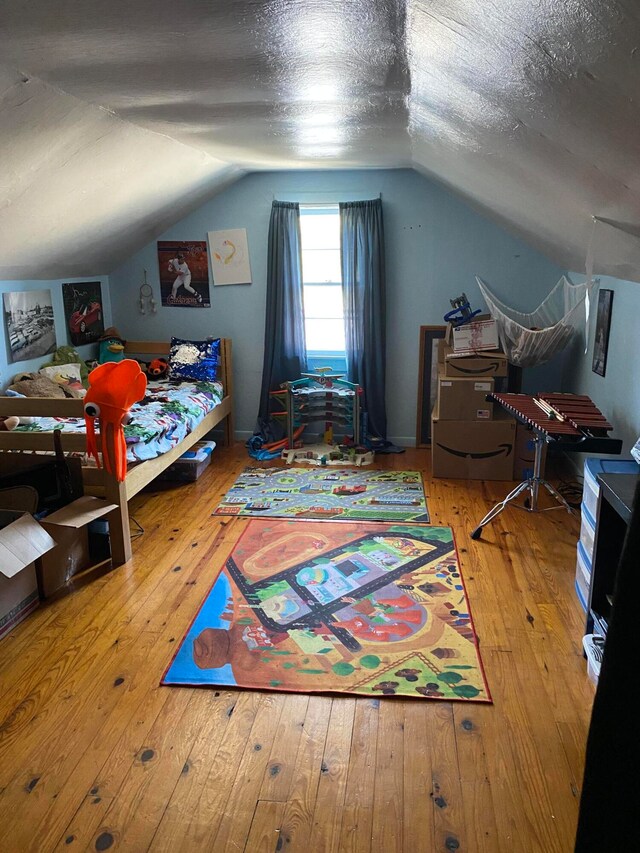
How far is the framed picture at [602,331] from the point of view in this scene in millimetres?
3773

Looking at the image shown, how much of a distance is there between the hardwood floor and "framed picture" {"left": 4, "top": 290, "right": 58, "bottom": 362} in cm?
191

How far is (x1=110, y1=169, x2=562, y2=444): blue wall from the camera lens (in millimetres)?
4996

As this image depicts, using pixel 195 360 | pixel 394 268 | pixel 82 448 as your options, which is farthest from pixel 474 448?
pixel 82 448

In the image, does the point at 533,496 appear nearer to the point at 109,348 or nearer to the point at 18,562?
the point at 18,562

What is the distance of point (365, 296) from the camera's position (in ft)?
16.7

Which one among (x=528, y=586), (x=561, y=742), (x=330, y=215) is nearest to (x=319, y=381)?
(x=330, y=215)

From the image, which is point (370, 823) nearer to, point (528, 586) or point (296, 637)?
point (296, 637)

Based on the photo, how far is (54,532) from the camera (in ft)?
9.84

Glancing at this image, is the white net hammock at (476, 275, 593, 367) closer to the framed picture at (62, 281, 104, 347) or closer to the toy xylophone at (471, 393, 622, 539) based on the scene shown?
the toy xylophone at (471, 393, 622, 539)

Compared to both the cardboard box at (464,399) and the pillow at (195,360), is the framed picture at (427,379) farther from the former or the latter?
the pillow at (195,360)

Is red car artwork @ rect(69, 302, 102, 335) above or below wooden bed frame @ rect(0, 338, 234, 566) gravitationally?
above

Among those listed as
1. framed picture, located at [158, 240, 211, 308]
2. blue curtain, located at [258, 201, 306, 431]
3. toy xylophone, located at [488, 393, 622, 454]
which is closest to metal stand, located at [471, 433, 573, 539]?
toy xylophone, located at [488, 393, 622, 454]

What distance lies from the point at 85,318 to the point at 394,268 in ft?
8.06

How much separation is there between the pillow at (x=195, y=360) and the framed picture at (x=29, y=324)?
937mm
